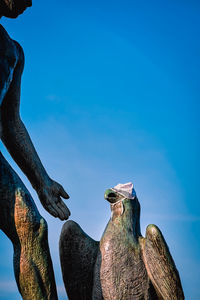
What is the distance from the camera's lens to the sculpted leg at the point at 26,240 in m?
3.86

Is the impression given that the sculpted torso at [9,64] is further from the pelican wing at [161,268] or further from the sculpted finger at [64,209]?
the pelican wing at [161,268]

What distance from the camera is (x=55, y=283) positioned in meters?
3.98

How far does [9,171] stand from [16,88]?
1.12 meters

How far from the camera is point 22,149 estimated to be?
15.5ft

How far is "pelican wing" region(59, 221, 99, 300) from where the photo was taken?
194 inches

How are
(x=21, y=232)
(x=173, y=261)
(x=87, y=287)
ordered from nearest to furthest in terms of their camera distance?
1. (x=21, y=232)
2. (x=173, y=261)
3. (x=87, y=287)

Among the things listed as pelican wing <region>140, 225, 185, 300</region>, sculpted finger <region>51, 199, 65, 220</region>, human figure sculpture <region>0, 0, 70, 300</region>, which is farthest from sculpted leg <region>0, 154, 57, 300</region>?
pelican wing <region>140, 225, 185, 300</region>

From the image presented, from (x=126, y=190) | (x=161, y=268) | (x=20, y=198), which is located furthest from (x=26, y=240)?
(x=126, y=190)

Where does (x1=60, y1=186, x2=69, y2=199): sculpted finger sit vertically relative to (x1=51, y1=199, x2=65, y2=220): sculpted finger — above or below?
above

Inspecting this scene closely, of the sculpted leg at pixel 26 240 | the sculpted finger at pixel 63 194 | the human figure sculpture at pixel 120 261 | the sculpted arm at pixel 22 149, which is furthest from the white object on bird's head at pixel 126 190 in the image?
the sculpted leg at pixel 26 240

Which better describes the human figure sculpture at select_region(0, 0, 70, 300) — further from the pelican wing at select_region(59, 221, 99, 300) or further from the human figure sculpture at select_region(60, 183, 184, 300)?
the human figure sculpture at select_region(60, 183, 184, 300)

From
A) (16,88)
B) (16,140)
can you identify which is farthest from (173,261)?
(16,88)

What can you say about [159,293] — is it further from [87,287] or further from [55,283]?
[55,283]

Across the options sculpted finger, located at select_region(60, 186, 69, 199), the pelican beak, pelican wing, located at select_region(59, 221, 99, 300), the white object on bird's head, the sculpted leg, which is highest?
the white object on bird's head
